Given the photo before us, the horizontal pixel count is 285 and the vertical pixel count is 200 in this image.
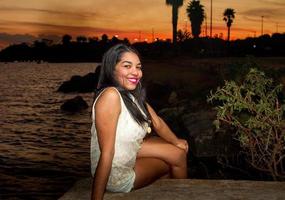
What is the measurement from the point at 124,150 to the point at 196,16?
280 ft

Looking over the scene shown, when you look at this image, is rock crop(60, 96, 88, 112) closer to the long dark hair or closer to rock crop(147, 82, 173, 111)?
rock crop(147, 82, 173, 111)

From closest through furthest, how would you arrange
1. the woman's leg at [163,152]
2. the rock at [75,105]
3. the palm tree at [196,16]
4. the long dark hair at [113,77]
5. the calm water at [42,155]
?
the long dark hair at [113,77]
the woman's leg at [163,152]
the calm water at [42,155]
the rock at [75,105]
the palm tree at [196,16]

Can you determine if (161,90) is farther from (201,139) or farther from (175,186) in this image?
(175,186)

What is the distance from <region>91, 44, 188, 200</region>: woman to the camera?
3.69m

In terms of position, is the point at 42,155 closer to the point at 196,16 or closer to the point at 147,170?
the point at 147,170

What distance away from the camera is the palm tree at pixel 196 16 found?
3433 inches

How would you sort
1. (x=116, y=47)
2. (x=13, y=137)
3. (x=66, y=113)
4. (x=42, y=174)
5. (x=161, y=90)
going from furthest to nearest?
(x=66, y=113), (x=161, y=90), (x=13, y=137), (x=42, y=174), (x=116, y=47)

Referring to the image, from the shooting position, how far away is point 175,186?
4430 millimetres

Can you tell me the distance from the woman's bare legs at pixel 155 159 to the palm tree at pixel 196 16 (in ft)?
274

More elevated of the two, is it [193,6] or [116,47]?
[193,6]

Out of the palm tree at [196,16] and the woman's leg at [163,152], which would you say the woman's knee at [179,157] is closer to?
the woman's leg at [163,152]

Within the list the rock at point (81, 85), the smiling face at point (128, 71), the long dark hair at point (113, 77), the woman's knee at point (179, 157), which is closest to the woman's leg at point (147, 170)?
the woman's knee at point (179, 157)

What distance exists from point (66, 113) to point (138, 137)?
117 feet

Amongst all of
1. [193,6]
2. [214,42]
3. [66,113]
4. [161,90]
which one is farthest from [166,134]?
[193,6]
